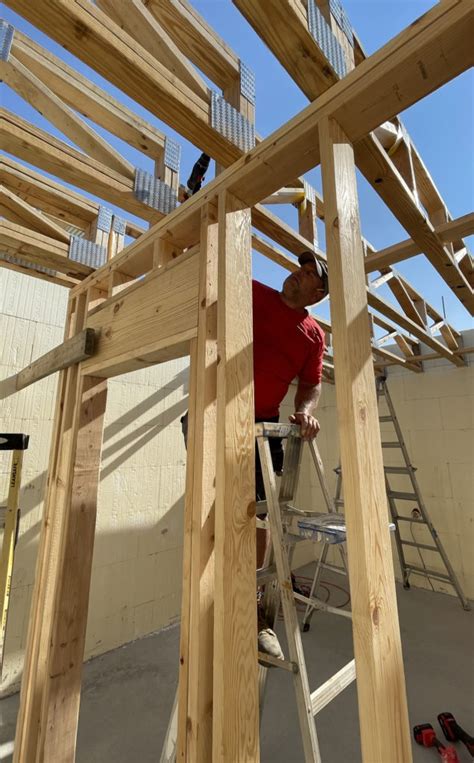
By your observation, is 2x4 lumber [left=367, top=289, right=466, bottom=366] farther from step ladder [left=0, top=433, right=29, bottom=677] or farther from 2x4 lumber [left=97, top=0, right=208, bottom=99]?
step ladder [left=0, top=433, right=29, bottom=677]

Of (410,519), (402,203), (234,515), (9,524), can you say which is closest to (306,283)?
(402,203)

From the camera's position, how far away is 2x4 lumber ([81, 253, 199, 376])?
1.16 m

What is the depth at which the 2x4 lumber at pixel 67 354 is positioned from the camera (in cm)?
151

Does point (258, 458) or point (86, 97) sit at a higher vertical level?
point (86, 97)

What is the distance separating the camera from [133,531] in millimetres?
2869

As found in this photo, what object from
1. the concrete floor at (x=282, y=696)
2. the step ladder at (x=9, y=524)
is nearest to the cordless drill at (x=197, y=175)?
the step ladder at (x=9, y=524)

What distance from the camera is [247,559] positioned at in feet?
3.01

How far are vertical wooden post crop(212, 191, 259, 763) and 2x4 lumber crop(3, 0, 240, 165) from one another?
0.73 feet

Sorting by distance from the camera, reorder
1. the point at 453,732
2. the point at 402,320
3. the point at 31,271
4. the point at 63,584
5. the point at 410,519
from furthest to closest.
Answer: the point at 410,519 < the point at 402,320 < the point at 31,271 < the point at 453,732 < the point at 63,584

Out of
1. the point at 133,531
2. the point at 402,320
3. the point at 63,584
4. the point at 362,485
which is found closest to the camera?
the point at 362,485

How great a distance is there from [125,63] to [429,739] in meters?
3.09

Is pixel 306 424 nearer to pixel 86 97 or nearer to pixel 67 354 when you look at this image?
pixel 67 354

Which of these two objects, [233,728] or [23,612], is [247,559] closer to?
[233,728]

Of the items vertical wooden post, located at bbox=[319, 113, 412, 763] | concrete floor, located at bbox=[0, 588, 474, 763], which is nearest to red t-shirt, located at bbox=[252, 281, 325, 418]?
vertical wooden post, located at bbox=[319, 113, 412, 763]
